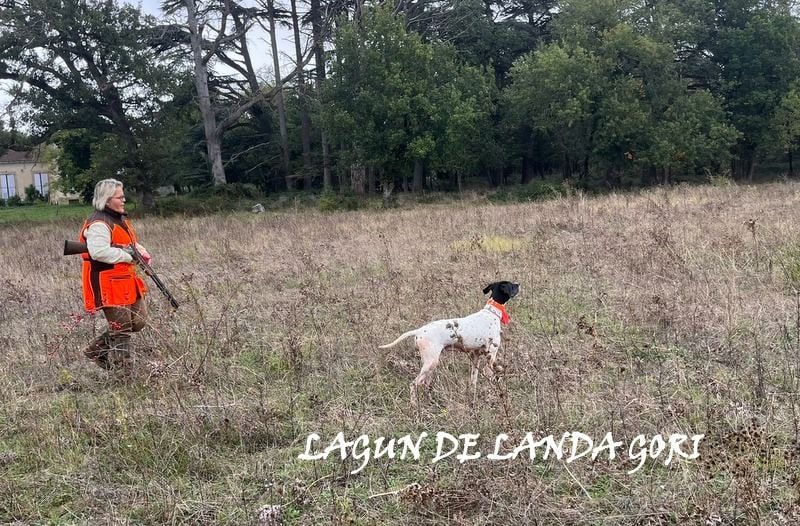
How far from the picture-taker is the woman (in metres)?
4.62

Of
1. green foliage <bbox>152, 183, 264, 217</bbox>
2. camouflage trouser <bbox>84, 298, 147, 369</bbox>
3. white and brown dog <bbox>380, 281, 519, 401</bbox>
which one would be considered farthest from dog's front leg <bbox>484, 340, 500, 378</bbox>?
green foliage <bbox>152, 183, 264, 217</bbox>

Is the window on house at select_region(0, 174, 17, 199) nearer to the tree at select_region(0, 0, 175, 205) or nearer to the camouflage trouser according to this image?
the tree at select_region(0, 0, 175, 205)

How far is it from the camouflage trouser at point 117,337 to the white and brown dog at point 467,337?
224 cm

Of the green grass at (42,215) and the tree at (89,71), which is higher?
the tree at (89,71)

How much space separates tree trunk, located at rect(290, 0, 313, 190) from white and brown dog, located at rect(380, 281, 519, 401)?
24.8 meters

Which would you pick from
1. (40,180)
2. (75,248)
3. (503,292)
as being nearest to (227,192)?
(75,248)

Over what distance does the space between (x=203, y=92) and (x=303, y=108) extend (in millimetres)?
5775

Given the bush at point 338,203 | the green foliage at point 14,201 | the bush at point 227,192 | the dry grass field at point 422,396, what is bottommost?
the dry grass field at point 422,396

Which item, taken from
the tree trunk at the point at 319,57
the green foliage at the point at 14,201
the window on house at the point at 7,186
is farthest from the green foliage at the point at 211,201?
the window on house at the point at 7,186

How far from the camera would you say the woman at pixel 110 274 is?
4625 mm

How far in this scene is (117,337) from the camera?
16.2 feet

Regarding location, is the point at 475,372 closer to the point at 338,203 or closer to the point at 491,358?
the point at 491,358

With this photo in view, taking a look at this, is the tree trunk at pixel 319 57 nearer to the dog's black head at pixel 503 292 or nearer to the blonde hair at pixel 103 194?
the blonde hair at pixel 103 194

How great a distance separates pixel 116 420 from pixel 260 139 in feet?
99.6
